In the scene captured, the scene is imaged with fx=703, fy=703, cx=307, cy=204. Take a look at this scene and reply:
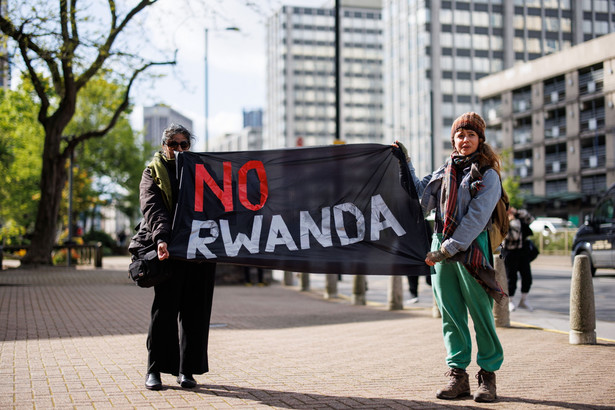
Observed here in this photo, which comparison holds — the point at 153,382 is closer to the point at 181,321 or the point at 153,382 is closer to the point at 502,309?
the point at 181,321

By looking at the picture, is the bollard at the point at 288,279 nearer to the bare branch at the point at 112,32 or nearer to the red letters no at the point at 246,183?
Result: the bare branch at the point at 112,32

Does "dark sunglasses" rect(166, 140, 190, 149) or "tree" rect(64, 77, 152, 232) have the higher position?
→ "tree" rect(64, 77, 152, 232)

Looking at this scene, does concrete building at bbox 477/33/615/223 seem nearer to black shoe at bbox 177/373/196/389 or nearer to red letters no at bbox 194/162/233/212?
red letters no at bbox 194/162/233/212

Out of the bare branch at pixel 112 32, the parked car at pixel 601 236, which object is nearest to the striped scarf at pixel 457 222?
the parked car at pixel 601 236

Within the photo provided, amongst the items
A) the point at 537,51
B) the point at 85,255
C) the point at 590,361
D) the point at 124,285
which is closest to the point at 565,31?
the point at 537,51

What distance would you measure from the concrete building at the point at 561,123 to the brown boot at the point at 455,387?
53.4 meters

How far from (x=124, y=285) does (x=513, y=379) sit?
1352 cm

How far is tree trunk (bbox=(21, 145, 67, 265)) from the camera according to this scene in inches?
912

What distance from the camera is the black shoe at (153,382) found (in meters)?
5.23

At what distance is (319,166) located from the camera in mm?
6027

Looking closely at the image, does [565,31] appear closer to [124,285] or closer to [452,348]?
[124,285]

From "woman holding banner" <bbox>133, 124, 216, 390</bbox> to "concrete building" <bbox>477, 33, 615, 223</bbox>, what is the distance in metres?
53.6

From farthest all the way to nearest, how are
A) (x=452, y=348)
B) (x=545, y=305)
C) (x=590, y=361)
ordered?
(x=545, y=305), (x=590, y=361), (x=452, y=348)

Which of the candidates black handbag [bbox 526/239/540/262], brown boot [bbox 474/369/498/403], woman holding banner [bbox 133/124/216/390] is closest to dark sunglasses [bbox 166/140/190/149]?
woman holding banner [bbox 133/124/216/390]
